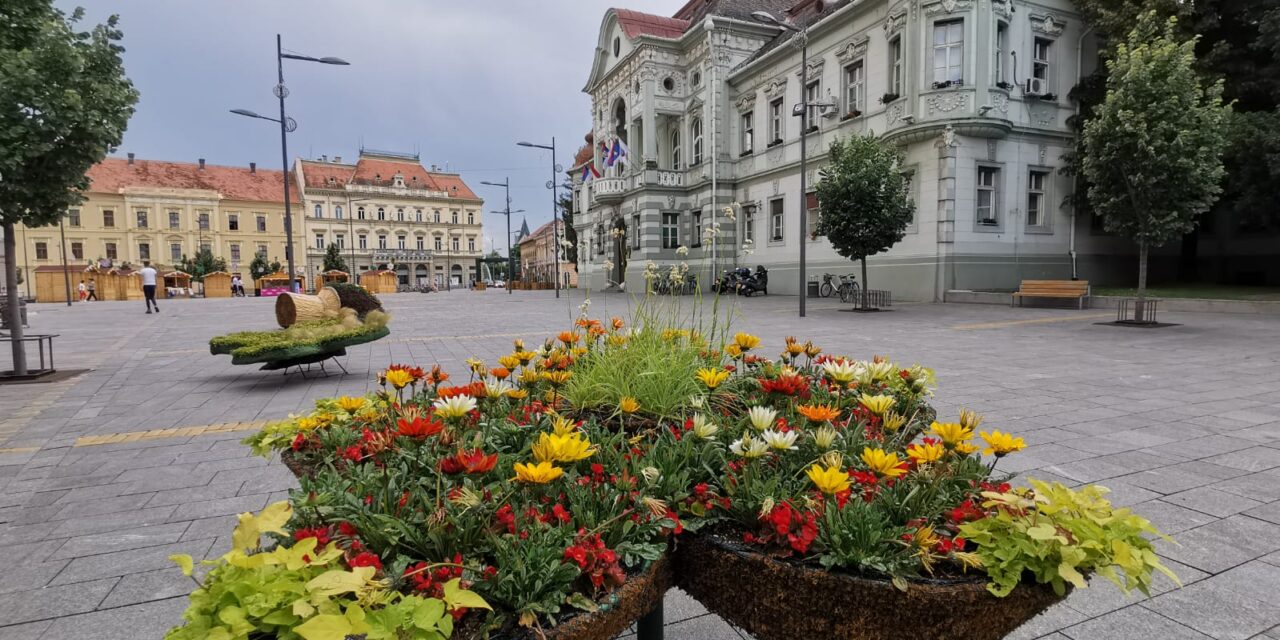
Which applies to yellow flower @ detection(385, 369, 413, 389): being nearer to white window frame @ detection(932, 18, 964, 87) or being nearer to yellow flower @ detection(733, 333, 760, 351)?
yellow flower @ detection(733, 333, 760, 351)

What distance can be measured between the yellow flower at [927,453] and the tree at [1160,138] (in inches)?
525

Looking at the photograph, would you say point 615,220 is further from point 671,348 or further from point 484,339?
point 671,348

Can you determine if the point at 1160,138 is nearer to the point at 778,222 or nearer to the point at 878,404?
the point at 878,404

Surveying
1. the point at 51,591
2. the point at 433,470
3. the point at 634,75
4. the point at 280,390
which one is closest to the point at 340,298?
the point at 280,390

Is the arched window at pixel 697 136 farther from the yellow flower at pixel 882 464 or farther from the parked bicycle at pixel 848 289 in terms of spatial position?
the yellow flower at pixel 882 464

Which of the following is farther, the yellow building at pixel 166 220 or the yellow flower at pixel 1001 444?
the yellow building at pixel 166 220

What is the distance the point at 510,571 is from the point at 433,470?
1.93 ft

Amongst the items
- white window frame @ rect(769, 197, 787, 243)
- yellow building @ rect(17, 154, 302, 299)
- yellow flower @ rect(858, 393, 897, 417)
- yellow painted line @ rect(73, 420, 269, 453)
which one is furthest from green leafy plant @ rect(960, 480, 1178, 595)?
yellow building @ rect(17, 154, 302, 299)

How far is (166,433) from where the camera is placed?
5.34 meters

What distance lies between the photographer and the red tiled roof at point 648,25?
1268 inches

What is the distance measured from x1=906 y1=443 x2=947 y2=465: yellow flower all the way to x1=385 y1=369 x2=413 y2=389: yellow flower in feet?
6.09

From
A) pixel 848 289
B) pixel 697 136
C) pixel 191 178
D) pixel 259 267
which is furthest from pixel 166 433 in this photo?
pixel 191 178

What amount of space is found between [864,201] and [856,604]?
1649 cm

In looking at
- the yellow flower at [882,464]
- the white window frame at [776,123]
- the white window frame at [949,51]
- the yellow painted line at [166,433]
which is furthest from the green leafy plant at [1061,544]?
the white window frame at [776,123]
